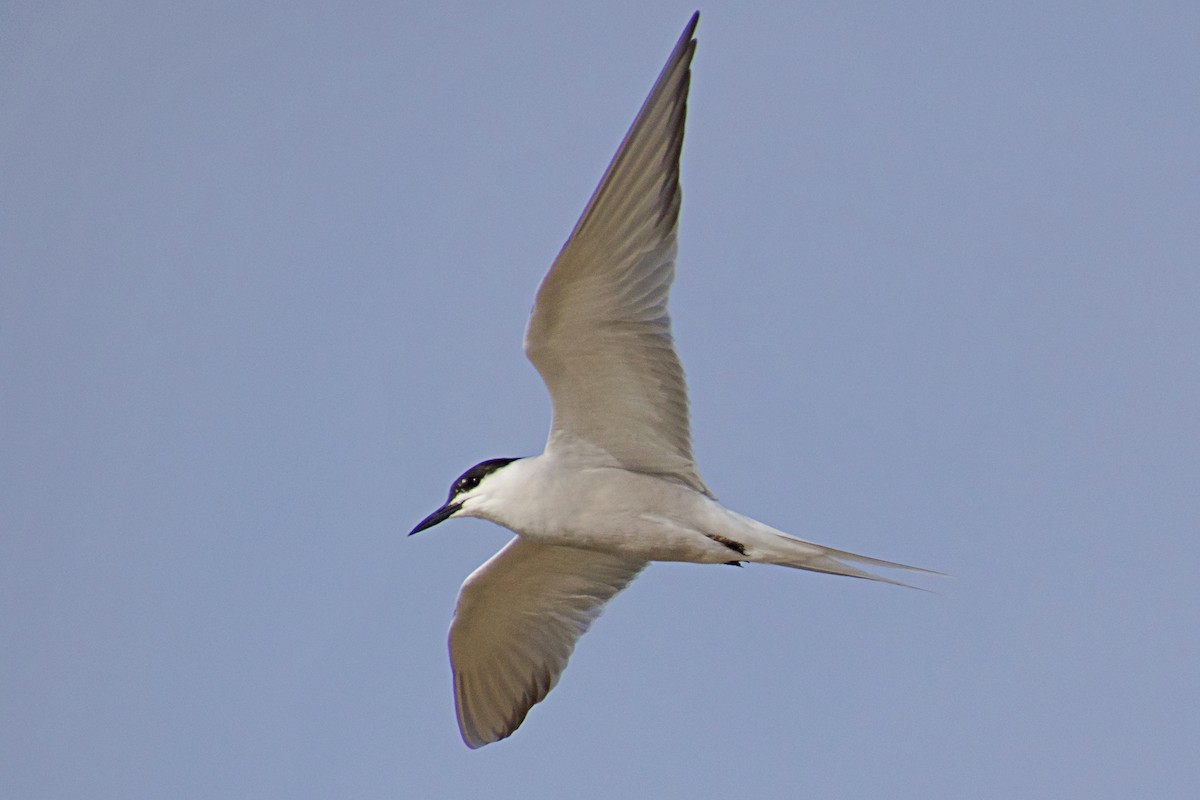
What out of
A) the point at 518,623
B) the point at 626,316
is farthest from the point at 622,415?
the point at 518,623

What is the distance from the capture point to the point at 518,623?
8.77 metres

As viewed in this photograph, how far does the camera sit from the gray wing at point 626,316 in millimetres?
6422

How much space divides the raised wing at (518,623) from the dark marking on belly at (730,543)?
1.42 meters

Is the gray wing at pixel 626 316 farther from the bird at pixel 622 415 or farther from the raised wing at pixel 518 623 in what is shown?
the raised wing at pixel 518 623

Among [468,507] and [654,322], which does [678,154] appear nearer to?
[654,322]

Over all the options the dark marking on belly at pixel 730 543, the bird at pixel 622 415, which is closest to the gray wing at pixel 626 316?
the bird at pixel 622 415

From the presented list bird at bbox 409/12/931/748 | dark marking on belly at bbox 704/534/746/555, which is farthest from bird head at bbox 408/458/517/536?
dark marking on belly at bbox 704/534/746/555

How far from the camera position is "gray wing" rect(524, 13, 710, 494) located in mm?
6422

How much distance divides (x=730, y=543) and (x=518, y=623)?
205 centimetres

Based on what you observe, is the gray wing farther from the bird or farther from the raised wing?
the raised wing

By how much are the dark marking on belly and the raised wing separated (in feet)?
4.65

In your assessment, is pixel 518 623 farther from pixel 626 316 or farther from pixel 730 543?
pixel 626 316

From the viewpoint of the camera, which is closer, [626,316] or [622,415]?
[626,316]

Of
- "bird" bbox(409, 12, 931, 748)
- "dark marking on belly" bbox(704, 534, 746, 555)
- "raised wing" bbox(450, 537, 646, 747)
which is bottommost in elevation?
"raised wing" bbox(450, 537, 646, 747)
